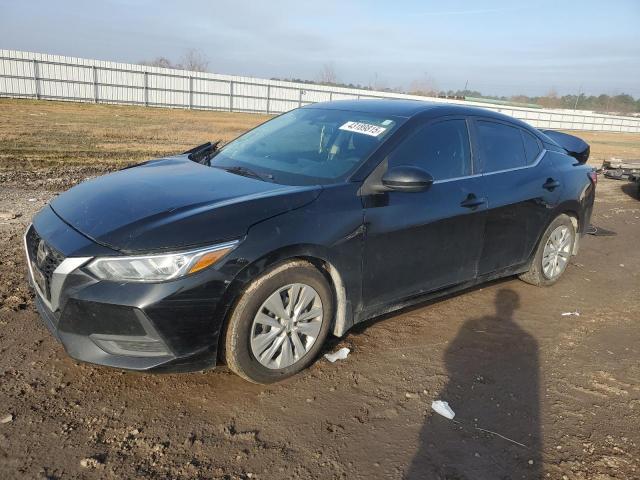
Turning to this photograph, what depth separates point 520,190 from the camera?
456cm

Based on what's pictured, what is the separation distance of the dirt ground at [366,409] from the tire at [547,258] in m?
0.74

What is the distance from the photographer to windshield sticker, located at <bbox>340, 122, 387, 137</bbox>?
3819mm

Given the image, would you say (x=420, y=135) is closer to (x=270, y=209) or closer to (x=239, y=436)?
(x=270, y=209)

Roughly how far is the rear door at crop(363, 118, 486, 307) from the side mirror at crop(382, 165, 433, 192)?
0.11m

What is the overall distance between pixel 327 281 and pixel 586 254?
15.9 ft

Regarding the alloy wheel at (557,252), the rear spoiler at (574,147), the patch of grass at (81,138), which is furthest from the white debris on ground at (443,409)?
the patch of grass at (81,138)

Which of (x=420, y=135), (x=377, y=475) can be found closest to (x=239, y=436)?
(x=377, y=475)

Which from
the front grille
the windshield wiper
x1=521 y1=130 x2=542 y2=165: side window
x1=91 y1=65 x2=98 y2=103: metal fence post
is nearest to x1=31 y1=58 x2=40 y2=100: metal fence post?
x1=91 y1=65 x2=98 y2=103: metal fence post

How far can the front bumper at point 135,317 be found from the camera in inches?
105

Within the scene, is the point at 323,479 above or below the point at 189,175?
below

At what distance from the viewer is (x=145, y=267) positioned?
8.89 ft

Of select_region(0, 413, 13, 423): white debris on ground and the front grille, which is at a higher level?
the front grille

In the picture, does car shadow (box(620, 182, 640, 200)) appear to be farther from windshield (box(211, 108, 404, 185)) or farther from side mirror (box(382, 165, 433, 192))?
side mirror (box(382, 165, 433, 192))

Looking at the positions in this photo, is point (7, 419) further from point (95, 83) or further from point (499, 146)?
point (95, 83)
